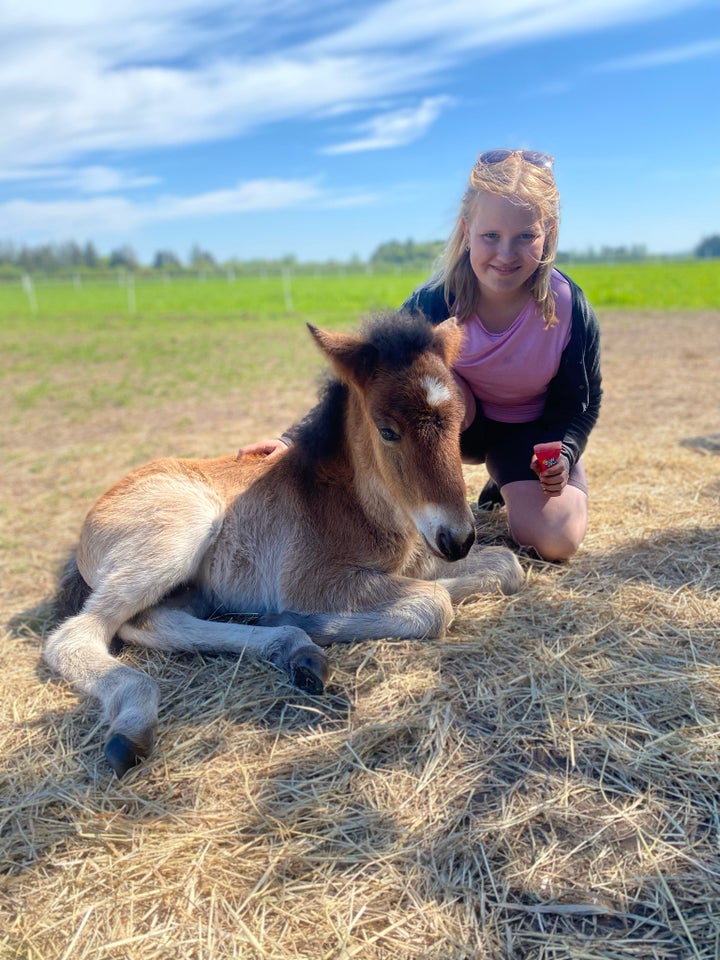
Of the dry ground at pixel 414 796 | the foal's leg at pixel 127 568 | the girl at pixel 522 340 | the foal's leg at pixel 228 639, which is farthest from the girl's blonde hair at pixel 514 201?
the foal's leg at pixel 228 639

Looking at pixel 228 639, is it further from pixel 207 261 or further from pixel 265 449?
pixel 207 261

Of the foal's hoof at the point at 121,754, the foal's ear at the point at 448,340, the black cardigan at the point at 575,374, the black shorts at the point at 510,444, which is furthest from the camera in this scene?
the black shorts at the point at 510,444

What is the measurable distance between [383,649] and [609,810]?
1.34m

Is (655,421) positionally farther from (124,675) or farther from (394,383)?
(124,675)

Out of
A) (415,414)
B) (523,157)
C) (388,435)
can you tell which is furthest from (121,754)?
(523,157)

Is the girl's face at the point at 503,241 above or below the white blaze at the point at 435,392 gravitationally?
above

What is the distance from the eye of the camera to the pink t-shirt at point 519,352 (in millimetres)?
4391

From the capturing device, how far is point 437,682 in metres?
3.22

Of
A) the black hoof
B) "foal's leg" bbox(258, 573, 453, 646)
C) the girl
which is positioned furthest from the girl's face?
the black hoof

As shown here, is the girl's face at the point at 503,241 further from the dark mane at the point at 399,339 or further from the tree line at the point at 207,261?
the tree line at the point at 207,261

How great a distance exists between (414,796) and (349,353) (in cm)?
210

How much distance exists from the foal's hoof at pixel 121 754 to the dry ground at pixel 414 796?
0.15 ft

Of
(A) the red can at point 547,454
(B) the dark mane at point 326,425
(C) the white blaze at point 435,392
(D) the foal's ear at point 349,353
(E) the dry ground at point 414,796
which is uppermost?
(D) the foal's ear at point 349,353

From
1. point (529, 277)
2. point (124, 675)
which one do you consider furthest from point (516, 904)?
point (529, 277)
